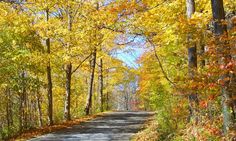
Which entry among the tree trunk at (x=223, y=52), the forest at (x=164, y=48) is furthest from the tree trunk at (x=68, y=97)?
the tree trunk at (x=223, y=52)

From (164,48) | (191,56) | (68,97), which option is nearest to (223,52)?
(191,56)

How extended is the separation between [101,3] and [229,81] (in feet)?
58.7

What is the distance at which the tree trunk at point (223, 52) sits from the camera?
30.0 feet

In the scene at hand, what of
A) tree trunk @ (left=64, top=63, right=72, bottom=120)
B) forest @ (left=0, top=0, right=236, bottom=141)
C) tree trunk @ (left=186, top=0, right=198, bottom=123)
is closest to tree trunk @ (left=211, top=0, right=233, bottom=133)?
forest @ (left=0, top=0, right=236, bottom=141)

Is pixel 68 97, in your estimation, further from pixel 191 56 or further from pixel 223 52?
pixel 223 52

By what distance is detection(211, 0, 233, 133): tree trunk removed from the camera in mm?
9159

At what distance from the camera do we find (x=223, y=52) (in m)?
9.15

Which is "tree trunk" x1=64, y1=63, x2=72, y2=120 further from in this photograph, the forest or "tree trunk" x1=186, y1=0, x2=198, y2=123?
"tree trunk" x1=186, y1=0, x2=198, y2=123

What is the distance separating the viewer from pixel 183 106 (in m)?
13.6

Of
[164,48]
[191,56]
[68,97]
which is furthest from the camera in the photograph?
[68,97]

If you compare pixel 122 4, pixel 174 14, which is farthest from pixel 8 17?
pixel 174 14

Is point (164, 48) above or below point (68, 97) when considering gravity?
above

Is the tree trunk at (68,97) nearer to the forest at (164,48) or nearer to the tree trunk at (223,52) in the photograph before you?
the forest at (164,48)

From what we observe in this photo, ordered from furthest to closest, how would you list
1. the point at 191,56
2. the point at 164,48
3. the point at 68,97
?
1. the point at 68,97
2. the point at 164,48
3. the point at 191,56
